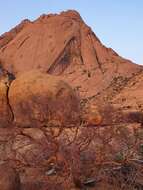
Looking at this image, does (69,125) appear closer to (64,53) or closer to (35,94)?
(35,94)

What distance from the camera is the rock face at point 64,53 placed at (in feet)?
152

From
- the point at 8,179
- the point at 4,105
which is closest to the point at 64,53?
the point at 4,105

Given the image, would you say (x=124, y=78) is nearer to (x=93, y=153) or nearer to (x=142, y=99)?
(x=142, y=99)

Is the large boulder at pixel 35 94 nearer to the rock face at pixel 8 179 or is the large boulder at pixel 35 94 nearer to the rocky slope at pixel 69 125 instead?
the rocky slope at pixel 69 125

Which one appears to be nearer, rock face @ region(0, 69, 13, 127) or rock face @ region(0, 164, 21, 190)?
rock face @ region(0, 164, 21, 190)

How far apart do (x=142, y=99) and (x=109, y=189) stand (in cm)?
1991

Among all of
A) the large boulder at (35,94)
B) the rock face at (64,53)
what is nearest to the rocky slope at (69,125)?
the large boulder at (35,94)

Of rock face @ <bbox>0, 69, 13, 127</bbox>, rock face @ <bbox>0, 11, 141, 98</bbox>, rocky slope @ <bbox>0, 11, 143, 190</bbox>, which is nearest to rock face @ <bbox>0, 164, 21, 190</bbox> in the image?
rocky slope @ <bbox>0, 11, 143, 190</bbox>

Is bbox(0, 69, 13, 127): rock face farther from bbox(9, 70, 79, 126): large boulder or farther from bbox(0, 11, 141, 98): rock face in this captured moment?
bbox(0, 11, 141, 98): rock face

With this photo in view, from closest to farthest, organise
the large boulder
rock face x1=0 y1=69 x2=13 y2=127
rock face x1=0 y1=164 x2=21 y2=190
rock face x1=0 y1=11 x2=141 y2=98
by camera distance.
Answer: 1. rock face x1=0 y1=164 x2=21 y2=190
2. the large boulder
3. rock face x1=0 y1=69 x2=13 y2=127
4. rock face x1=0 y1=11 x2=141 y2=98

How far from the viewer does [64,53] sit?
4906 cm

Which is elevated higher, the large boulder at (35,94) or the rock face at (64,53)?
the rock face at (64,53)

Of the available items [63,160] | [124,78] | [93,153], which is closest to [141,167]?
[93,153]

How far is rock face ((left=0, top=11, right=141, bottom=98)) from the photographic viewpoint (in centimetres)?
4644
